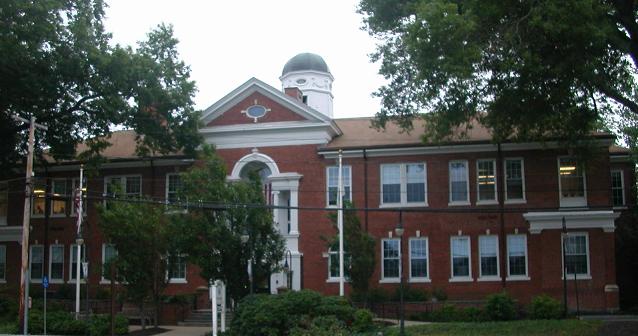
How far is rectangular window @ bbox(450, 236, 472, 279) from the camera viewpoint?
118 feet

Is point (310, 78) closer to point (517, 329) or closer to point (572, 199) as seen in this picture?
point (572, 199)

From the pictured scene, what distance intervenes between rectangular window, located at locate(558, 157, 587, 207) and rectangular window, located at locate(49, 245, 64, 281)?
2748 cm

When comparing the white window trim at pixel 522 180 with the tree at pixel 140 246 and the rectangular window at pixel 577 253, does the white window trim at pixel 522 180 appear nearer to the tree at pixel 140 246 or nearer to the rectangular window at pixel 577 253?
the rectangular window at pixel 577 253

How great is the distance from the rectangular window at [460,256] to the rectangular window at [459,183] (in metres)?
1.92

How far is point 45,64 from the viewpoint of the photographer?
3359 cm

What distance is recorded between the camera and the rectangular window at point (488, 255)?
117 feet

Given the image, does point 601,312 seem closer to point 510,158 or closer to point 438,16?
point 510,158

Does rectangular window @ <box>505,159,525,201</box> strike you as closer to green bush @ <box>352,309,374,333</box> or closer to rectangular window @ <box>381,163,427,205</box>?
rectangular window @ <box>381,163,427,205</box>

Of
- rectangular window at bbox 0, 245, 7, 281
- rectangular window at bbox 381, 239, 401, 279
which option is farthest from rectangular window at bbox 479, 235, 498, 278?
rectangular window at bbox 0, 245, 7, 281

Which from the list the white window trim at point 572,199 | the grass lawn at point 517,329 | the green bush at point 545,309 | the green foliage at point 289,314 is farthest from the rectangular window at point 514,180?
the green foliage at point 289,314

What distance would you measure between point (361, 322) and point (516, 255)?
13.3m

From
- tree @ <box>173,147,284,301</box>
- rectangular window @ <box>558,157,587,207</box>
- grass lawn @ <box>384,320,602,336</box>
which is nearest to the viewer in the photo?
grass lawn @ <box>384,320,602,336</box>

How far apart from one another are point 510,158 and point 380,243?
765cm

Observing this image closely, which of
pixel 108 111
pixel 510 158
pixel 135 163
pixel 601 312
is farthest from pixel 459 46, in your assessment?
pixel 135 163
